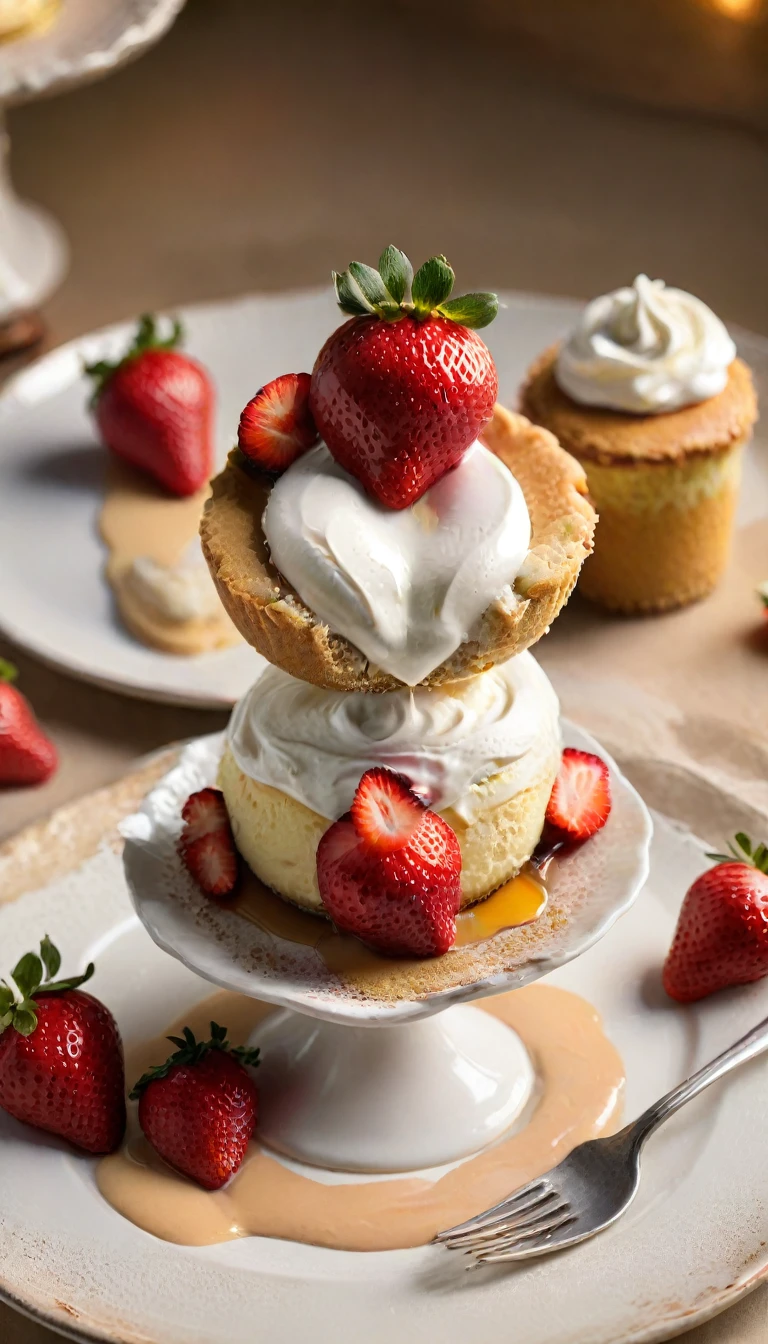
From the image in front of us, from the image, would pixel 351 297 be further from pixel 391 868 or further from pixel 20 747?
pixel 20 747

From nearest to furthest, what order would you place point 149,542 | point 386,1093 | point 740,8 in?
point 386,1093
point 149,542
point 740,8

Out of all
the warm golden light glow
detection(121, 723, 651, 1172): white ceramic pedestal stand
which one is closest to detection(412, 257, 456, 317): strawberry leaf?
detection(121, 723, 651, 1172): white ceramic pedestal stand

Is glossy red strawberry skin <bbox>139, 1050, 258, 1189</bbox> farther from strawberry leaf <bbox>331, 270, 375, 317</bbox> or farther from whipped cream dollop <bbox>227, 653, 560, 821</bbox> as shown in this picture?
Answer: strawberry leaf <bbox>331, 270, 375, 317</bbox>

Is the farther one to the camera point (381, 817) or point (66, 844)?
point (66, 844)

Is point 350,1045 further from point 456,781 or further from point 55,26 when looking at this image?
point 55,26

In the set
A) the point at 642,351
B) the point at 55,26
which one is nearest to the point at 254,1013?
the point at 642,351

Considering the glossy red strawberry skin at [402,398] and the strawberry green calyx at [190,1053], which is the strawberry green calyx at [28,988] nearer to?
the strawberry green calyx at [190,1053]

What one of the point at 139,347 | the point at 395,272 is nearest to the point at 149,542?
the point at 139,347
